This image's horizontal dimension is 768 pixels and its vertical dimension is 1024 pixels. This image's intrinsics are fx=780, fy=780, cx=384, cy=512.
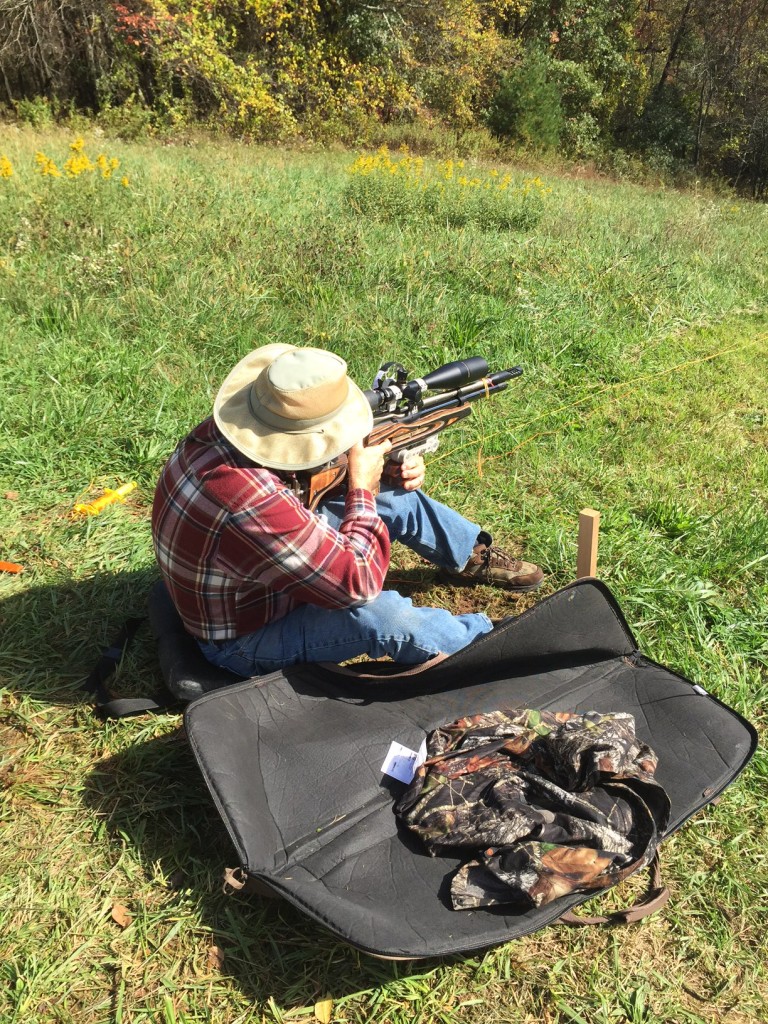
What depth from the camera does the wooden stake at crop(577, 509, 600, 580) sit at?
10.5 feet

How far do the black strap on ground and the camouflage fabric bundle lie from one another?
0.95 m

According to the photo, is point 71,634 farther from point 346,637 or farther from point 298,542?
point 298,542

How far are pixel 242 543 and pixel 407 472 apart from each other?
836 mm

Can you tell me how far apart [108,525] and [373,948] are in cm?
243

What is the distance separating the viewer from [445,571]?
3637 millimetres

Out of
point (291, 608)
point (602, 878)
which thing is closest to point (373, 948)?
point (602, 878)

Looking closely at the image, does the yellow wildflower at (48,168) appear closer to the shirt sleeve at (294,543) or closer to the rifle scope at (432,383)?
the rifle scope at (432,383)

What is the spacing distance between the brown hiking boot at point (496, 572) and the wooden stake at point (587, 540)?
1.05 ft

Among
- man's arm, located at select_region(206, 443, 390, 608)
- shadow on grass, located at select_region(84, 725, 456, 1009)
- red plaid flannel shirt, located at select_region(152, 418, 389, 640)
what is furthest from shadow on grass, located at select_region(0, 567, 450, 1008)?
man's arm, located at select_region(206, 443, 390, 608)

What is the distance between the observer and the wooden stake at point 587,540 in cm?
321

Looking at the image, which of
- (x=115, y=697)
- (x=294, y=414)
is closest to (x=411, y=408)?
(x=294, y=414)

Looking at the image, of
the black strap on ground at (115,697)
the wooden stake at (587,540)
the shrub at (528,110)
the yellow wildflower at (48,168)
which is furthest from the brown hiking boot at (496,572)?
the shrub at (528,110)

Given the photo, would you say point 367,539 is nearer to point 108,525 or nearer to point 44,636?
point 44,636

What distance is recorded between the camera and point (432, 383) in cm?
302
